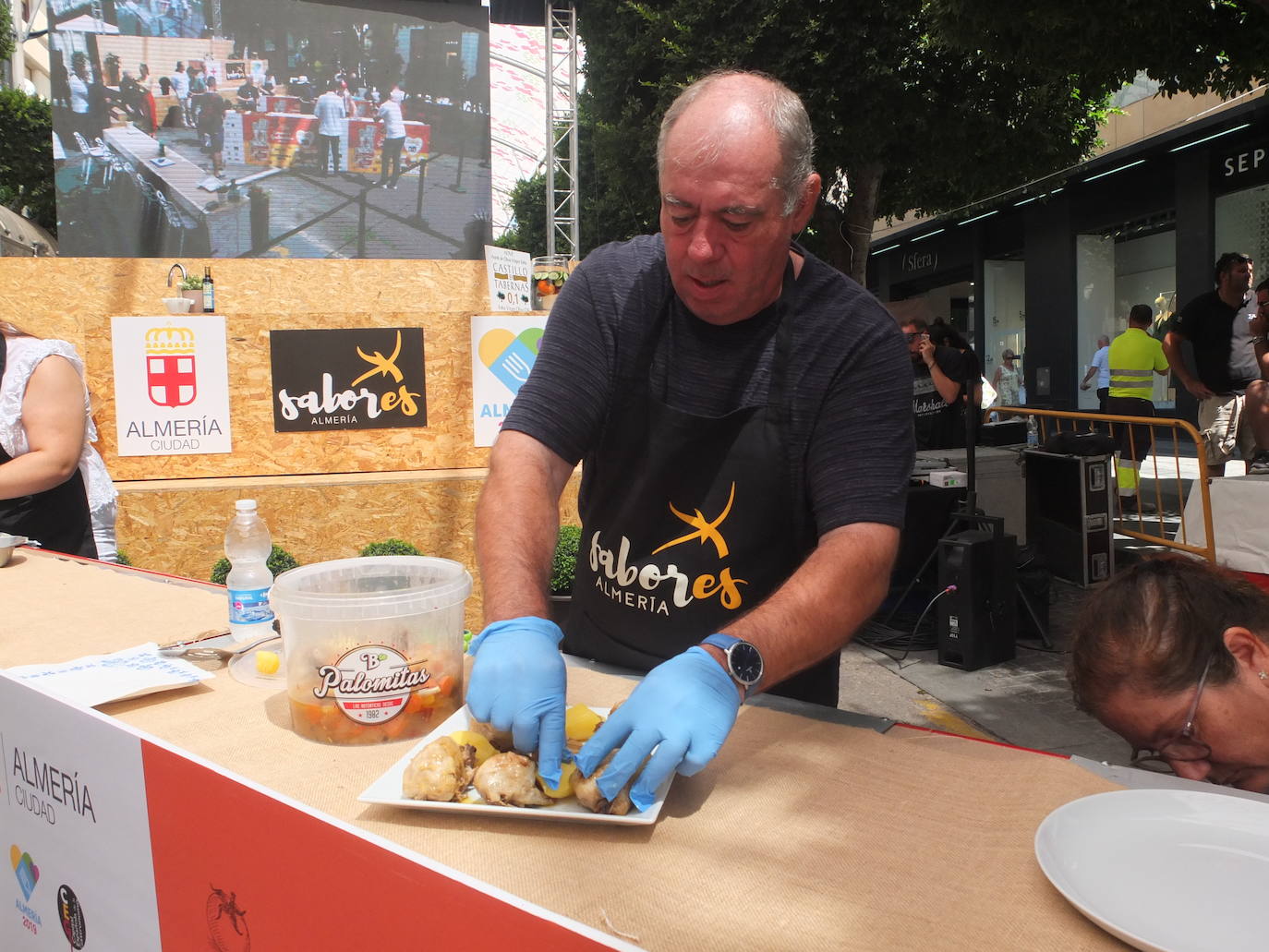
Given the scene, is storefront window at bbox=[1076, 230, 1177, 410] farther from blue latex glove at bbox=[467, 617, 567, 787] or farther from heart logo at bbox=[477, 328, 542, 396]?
blue latex glove at bbox=[467, 617, 567, 787]

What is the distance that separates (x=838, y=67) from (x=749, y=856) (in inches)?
415

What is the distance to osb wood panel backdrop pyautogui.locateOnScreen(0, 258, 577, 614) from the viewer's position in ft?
17.3

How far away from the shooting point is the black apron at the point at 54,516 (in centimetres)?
287

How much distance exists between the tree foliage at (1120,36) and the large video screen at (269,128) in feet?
35.6

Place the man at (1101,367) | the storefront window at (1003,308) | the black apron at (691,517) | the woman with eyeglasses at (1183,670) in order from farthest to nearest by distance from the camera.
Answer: the storefront window at (1003,308) → the man at (1101,367) → the black apron at (691,517) → the woman with eyeglasses at (1183,670)

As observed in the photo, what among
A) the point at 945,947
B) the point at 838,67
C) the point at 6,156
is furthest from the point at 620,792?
the point at 6,156

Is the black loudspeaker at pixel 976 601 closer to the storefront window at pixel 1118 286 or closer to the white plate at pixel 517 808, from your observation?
the white plate at pixel 517 808

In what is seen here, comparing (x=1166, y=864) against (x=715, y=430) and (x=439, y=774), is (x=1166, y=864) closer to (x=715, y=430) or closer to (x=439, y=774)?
(x=439, y=774)

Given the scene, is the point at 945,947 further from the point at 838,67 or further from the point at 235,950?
the point at 838,67

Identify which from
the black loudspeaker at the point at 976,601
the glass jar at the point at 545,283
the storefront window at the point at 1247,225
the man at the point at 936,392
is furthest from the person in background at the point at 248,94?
the storefront window at the point at 1247,225

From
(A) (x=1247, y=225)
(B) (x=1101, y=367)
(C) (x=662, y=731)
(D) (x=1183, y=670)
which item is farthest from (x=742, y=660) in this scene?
(B) (x=1101, y=367)

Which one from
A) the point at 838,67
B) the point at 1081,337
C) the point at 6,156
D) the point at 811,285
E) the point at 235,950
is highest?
the point at 6,156

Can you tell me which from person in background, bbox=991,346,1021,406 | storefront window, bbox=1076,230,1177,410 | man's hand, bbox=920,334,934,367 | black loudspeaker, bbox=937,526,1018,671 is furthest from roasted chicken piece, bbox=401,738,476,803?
person in background, bbox=991,346,1021,406

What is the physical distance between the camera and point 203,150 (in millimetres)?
15211
